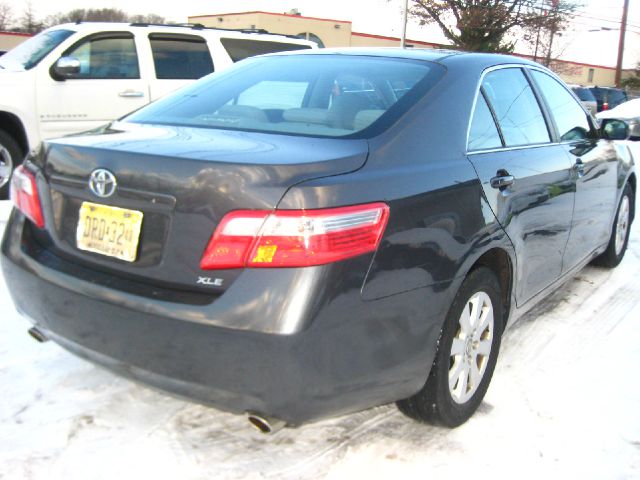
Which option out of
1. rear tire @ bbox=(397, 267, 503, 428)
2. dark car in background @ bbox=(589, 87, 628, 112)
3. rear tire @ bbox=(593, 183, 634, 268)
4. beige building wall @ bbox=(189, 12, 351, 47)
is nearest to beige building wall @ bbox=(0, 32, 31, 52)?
beige building wall @ bbox=(189, 12, 351, 47)

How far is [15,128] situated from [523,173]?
572 centimetres

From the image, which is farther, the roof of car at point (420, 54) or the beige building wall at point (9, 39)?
the beige building wall at point (9, 39)

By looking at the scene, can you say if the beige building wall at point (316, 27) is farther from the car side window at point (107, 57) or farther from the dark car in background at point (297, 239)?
the dark car in background at point (297, 239)

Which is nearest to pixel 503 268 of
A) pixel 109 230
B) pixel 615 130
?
pixel 109 230

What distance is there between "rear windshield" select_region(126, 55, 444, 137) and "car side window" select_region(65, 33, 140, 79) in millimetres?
4535

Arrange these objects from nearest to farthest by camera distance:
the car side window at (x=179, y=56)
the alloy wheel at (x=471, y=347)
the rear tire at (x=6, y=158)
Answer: the alloy wheel at (x=471, y=347), the rear tire at (x=6, y=158), the car side window at (x=179, y=56)

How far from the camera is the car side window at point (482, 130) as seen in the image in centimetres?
287

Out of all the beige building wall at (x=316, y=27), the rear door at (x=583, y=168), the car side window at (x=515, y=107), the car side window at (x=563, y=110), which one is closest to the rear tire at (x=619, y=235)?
the rear door at (x=583, y=168)

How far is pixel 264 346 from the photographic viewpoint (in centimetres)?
202

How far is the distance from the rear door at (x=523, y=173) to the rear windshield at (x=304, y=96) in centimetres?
37

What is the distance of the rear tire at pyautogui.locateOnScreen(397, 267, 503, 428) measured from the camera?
8.48 feet

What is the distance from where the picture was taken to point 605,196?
175 inches

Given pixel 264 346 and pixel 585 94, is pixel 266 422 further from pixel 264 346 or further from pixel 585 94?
pixel 585 94

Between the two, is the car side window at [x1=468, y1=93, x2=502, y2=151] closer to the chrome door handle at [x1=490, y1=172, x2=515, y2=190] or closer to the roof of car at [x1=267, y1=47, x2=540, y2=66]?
the chrome door handle at [x1=490, y1=172, x2=515, y2=190]
